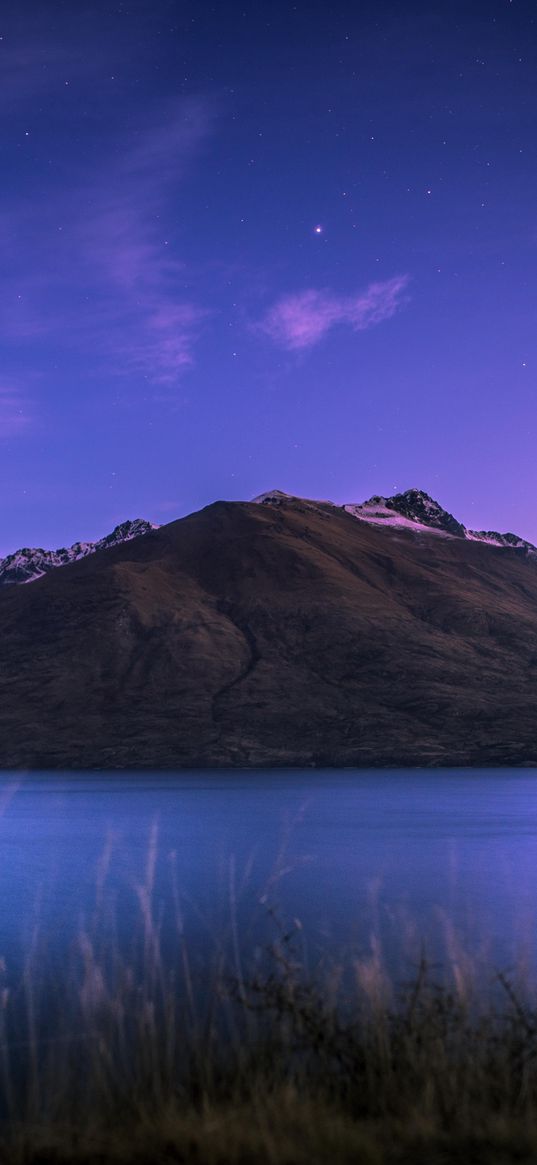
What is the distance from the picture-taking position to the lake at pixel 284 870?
103ft

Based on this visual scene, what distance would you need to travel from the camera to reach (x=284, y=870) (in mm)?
13586

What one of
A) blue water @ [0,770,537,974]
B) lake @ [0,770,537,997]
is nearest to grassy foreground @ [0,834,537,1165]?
lake @ [0,770,537,997]

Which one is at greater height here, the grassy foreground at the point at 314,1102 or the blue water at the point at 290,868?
the grassy foreground at the point at 314,1102

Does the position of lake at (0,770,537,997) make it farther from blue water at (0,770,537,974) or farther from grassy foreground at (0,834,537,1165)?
grassy foreground at (0,834,537,1165)

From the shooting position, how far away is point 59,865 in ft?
194

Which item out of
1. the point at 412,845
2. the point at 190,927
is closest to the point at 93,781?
the point at 412,845

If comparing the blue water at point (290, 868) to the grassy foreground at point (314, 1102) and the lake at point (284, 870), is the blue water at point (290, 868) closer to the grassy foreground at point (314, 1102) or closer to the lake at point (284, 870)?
the lake at point (284, 870)

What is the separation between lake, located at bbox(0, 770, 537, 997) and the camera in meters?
31.3

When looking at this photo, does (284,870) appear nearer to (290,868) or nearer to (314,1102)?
(290,868)

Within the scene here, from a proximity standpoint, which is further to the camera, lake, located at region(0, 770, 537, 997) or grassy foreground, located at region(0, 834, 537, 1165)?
lake, located at region(0, 770, 537, 997)

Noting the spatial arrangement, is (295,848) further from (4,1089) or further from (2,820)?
(4,1089)

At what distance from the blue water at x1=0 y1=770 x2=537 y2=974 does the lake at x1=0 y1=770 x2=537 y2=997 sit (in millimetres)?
136

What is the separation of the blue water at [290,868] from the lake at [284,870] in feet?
0.44

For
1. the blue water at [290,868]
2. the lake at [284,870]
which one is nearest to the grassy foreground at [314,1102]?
the lake at [284,870]
